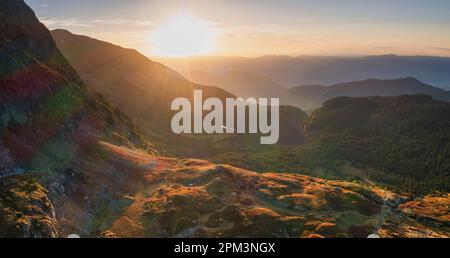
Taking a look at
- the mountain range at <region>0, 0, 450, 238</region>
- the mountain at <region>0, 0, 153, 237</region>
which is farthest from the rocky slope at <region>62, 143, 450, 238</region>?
the mountain at <region>0, 0, 153, 237</region>

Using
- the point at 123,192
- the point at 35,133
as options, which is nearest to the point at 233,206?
the point at 123,192

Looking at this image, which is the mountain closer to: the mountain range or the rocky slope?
the mountain range

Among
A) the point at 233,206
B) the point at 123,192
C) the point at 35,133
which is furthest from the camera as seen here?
the point at 123,192

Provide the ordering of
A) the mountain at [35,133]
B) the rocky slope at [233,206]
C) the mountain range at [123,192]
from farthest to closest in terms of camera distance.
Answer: the rocky slope at [233,206]
the mountain range at [123,192]
the mountain at [35,133]

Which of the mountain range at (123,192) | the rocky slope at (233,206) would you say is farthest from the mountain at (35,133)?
the rocky slope at (233,206)

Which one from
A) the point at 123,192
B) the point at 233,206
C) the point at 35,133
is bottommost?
the point at 233,206

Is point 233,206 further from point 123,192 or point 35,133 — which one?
point 35,133

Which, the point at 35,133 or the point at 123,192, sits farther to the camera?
the point at 123,192

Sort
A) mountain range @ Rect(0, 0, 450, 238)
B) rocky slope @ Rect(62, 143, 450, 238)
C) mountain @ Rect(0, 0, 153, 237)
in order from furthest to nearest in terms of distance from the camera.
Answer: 1. rocky slope @ Rect(62, 143, 450, 238)
2. mountain range @ Rect(0, 0, 450, 238)
3. mountain @ Rect(0, 0, 153, 237)

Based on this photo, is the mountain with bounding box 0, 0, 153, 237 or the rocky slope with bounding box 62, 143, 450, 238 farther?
the rocky slope with bounding box 62, 143, 450, 238

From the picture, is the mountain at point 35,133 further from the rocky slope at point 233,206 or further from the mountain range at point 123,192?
the rocky slope at point 233,206
